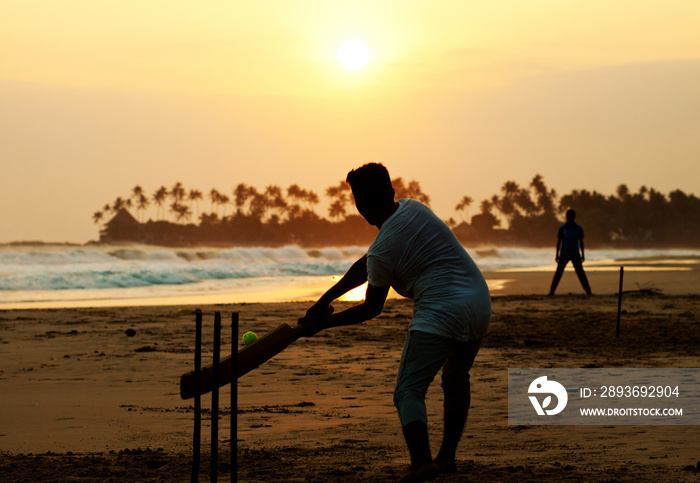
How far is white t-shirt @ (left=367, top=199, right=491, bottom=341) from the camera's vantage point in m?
3.97

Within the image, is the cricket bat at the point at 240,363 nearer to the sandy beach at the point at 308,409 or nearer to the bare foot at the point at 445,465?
the sandy beach at the point at 308,409

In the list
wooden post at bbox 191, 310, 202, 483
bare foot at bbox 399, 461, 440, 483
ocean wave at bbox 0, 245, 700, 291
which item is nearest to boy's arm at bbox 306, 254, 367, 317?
wooden post at bbox 191, 310, 202, 483

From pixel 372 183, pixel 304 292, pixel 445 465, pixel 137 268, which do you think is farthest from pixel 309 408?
pixel 137 268

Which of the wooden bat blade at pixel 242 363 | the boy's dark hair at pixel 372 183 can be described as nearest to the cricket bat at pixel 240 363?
the wooden bat blade at pixel 242 363

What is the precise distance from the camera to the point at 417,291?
409 centimetres

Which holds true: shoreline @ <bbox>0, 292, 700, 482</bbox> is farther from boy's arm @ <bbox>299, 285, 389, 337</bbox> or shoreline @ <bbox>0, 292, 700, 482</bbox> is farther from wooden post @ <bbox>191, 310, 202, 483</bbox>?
boy's arm @ <bbox>299, 285, 389, 337</bbox>

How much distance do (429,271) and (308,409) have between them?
2.80m

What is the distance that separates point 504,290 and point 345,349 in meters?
12.2

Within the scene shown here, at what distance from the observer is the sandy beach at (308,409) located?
15.4ft

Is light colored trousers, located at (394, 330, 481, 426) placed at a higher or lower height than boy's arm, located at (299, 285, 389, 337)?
lower

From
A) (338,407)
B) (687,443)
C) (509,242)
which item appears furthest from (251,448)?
(509,242)

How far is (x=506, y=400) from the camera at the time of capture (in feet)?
21.7

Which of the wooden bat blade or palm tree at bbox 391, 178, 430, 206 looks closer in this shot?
the wooden bat blade

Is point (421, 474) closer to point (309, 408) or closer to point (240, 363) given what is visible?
point (240, 363)
